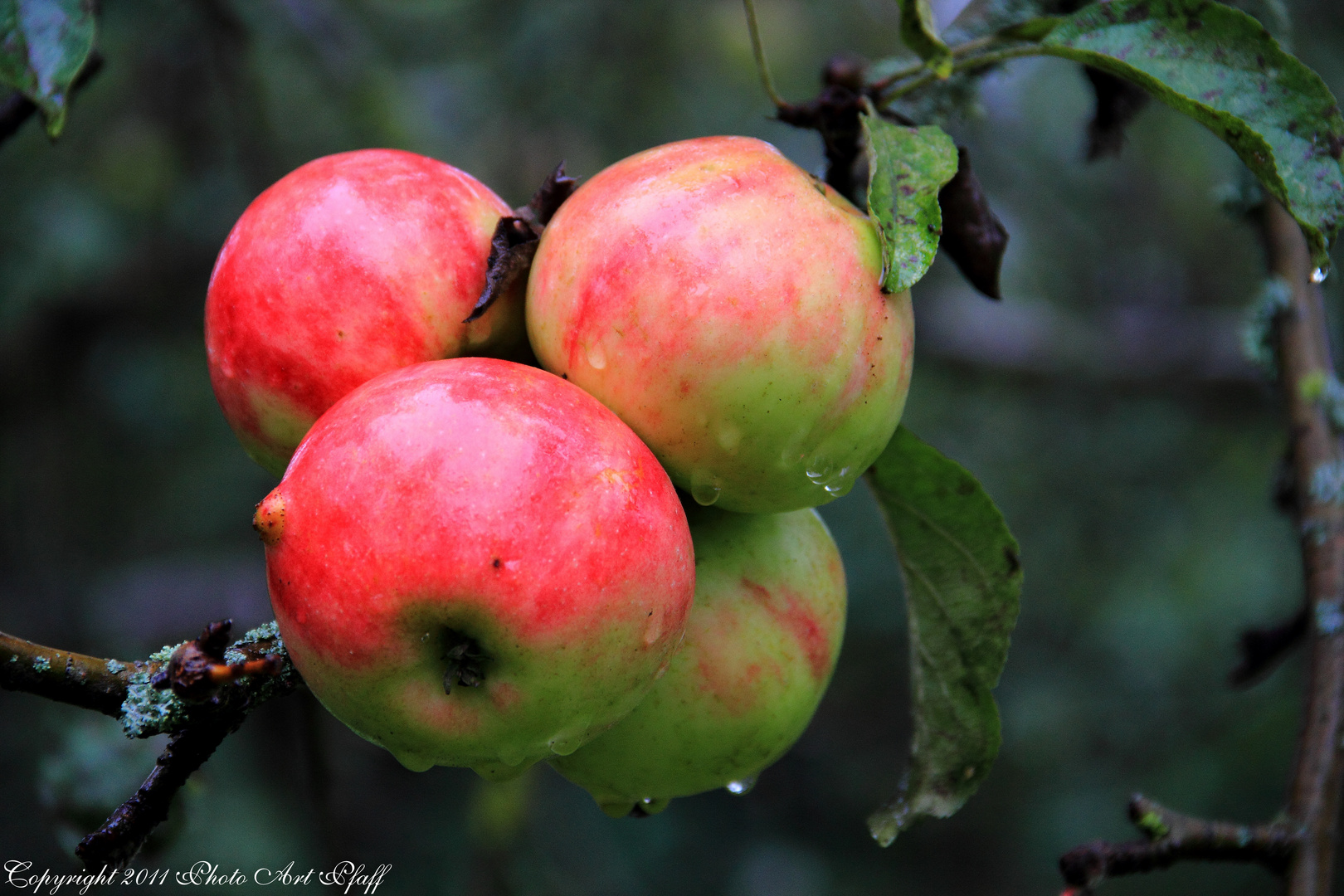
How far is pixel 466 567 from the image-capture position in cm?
71

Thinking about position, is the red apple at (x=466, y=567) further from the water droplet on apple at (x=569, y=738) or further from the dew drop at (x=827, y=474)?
the dew drop at (x=827, y=474)

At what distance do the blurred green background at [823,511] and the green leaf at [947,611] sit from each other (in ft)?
4.29

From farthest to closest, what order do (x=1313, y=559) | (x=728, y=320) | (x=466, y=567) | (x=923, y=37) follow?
(x=1313, y=559)
(x=923, y=37)
(x=728, y=320)
(x=466, y=567)

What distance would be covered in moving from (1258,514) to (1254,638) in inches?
69.4

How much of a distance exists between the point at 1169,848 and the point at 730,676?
495mm

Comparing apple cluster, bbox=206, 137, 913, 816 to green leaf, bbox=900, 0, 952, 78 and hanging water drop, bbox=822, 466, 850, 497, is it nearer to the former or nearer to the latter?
hanging water drop, bbox=822, 466, 850, 497

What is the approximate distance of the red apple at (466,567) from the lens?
2.35 ft

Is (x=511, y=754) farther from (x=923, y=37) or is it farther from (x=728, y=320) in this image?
(x=923, y=37)

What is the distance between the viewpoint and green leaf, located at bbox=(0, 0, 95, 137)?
1088mm

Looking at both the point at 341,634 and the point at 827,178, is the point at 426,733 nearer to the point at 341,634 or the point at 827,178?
the point at 341,634

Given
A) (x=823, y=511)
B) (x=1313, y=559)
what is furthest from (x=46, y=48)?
(x=823, y=511)

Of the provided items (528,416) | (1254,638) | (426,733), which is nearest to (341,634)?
(426,733)

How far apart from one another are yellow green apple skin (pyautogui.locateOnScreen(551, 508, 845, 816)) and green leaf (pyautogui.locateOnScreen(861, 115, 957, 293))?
302 millimetres

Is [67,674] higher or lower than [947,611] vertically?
higher
